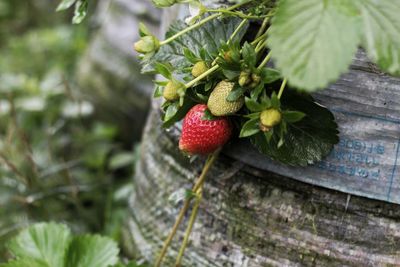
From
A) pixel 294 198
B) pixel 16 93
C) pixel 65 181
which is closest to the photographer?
pixel 294 198

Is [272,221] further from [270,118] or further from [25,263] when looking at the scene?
[25,263]

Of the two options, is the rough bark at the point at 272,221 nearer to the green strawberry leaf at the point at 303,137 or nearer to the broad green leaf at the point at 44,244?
the green strawberry leaf at the point at 303,137

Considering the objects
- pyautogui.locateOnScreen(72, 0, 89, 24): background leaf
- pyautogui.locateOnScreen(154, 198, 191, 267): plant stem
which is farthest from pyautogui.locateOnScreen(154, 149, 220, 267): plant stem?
pyautogui.locateOnScreen(72, 0, 89, 24): background leaf

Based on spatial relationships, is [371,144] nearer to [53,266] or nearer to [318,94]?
[318,94]

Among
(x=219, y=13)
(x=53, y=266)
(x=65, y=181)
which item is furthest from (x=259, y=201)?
(x=65, y=181)

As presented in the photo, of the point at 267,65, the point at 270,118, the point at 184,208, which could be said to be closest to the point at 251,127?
the point at 270,118

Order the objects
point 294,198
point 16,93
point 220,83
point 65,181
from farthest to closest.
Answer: point 16,93, point 65,181, point 294,198, point 220,83
